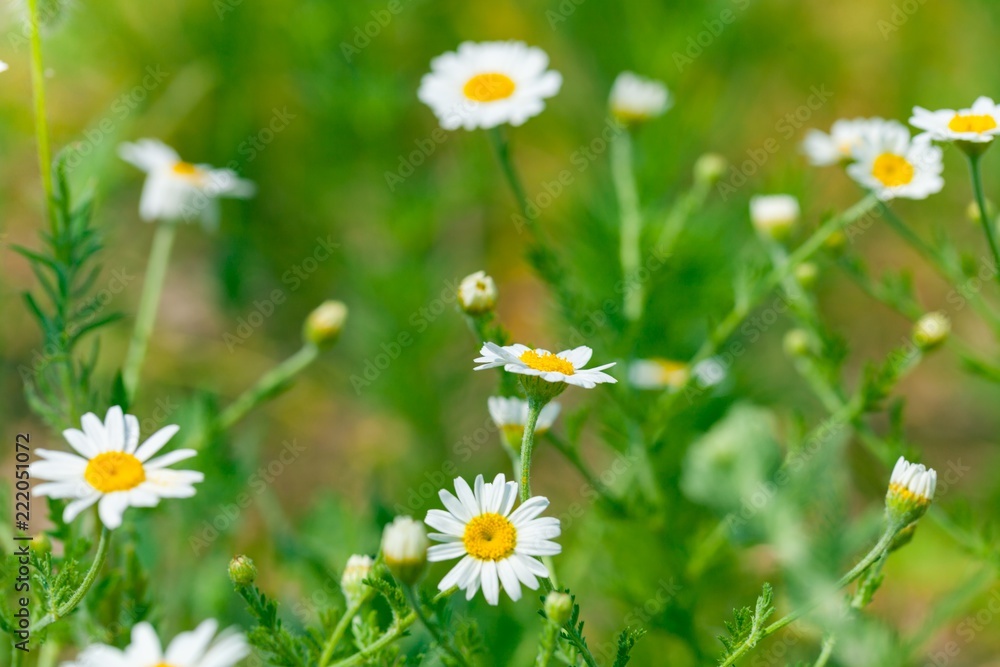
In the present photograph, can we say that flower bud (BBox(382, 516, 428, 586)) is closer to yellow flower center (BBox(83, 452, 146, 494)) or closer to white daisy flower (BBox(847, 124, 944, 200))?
yellow flower center (BBox(83, 452, 146, 494))

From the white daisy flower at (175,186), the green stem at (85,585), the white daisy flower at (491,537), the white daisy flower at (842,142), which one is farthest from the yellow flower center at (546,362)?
the white daisy flower at (175,186)

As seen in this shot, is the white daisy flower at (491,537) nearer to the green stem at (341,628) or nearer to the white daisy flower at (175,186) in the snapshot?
the green stem at (341,628)

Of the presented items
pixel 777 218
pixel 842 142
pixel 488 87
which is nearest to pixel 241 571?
pixel 488 87

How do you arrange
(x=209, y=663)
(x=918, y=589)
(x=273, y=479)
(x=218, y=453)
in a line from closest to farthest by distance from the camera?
(x=209, y=663) < (x=218, y=453) < (x=918, y=589) < (x=273, y=479)

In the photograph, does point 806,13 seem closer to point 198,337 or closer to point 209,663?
point 198,337

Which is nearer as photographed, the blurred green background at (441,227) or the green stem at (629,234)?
the green stem at (629,234)

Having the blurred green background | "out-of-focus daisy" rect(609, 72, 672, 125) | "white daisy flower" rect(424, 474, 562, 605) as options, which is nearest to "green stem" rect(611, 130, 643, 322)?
"out-of-focus daisy" rect(609, 72, 672, 125)

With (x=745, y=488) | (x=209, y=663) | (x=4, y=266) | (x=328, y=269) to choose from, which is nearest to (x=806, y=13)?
(x=328, y=269)
